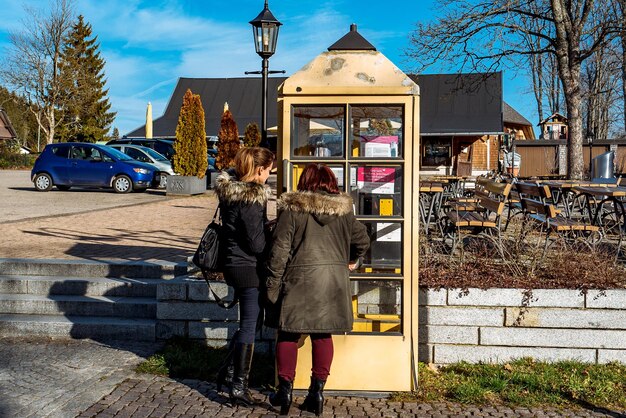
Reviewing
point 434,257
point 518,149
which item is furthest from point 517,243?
point 518,149

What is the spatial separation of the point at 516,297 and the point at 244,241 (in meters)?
2.17

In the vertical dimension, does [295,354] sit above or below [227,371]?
above

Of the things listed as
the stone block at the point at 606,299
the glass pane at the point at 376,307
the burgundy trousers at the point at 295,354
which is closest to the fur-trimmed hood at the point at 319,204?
the burgundy trousers at the point at 295,354

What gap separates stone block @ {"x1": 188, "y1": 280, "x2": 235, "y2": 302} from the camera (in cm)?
576

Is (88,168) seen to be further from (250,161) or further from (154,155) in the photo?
(250,161)

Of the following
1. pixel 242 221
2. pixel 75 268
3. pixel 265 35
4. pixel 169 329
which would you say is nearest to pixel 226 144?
pixel 265 35

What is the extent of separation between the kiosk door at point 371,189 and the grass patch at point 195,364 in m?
0.48

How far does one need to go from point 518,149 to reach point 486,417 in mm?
37746

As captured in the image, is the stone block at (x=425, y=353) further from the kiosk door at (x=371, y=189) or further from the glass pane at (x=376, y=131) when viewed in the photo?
the glass pane at (x=376, y=131)

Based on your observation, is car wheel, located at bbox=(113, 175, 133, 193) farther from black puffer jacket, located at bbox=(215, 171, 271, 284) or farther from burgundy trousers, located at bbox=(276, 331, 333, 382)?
burgundy trousers, located at bbox=(276, 331, 333, 382)

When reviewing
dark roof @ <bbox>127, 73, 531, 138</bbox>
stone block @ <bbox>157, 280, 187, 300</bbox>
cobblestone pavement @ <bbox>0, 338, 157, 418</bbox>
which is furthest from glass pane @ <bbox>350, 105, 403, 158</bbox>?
dark roof @ <bbox>127, 73, 531, 138</bbox>

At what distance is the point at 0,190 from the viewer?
69.3 feet

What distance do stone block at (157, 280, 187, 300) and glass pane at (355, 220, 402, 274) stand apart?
1618mm

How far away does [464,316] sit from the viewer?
5.36 metres
